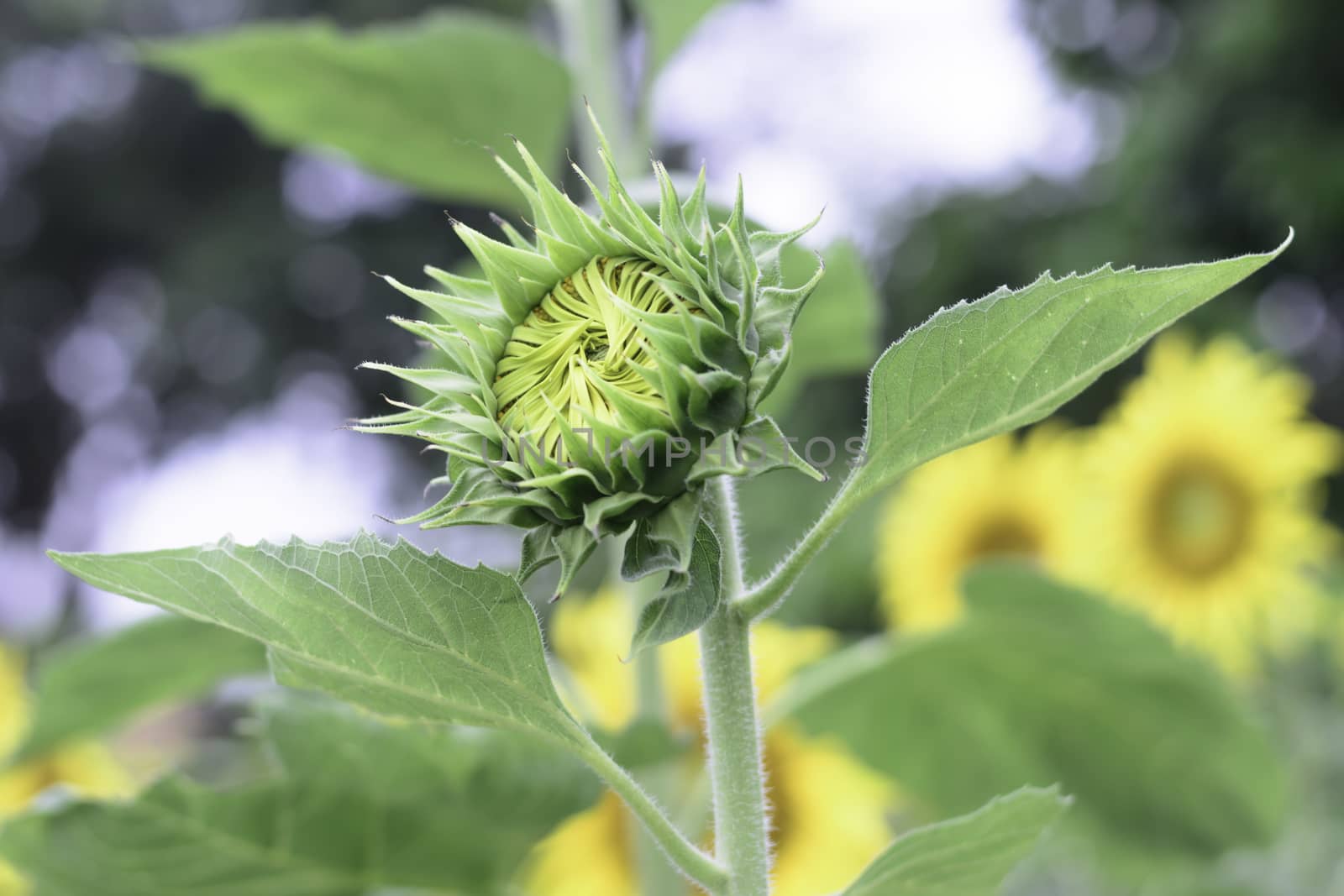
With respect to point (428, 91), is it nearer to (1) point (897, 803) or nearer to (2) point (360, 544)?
(2) point (360, 544)

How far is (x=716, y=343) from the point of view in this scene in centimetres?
36

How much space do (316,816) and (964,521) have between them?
1.05 meters

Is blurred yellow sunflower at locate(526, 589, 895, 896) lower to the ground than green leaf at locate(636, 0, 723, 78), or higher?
lower

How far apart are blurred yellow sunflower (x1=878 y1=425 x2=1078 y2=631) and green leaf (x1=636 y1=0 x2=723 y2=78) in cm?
74

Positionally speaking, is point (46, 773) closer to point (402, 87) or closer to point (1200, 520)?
point (402, 87)

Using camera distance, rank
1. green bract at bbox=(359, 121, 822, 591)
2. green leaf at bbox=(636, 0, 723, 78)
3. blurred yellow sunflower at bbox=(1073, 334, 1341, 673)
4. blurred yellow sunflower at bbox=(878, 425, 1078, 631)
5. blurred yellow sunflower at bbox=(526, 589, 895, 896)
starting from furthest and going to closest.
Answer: blurred yellow sunflower at bbox=(878, 425, 1078, 631) → blurred yellow sunflower at bbox=(1073, 334, 1341, 673) → blurred yellow sunflower at bbox=(526, 589, 895, 896) → green leaf at bbox=(636, 0, 723, 78) → green bract at bbox=(359, 121, 822, 591)

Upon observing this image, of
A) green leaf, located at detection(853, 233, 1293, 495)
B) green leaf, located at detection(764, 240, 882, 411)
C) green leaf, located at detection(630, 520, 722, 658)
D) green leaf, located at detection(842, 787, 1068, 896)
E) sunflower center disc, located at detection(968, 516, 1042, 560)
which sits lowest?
green leaf, located at detection(842, 787, 1068, 896)

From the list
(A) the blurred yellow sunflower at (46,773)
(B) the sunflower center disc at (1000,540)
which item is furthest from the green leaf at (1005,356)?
(B) the sunflower center disc at (1000,540)

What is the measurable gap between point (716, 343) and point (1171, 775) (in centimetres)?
62

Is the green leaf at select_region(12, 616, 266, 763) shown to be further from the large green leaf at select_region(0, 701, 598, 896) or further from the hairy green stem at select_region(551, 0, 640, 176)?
the hairy green stem at select_region(551, 0, 640, 176)

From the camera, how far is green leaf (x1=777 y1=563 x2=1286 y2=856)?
31.9 inches

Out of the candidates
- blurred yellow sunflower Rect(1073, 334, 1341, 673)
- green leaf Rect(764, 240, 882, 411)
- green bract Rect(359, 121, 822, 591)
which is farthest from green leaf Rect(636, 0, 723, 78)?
blurred yellow sunflower Rect(1073, 334, 1341, 673)

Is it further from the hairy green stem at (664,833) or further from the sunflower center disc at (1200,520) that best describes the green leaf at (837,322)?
the sunflower center disc at (1200,520)

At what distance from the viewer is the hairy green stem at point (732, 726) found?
37 cm
